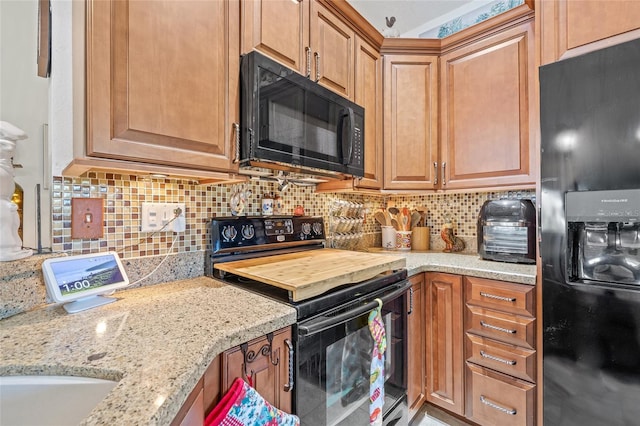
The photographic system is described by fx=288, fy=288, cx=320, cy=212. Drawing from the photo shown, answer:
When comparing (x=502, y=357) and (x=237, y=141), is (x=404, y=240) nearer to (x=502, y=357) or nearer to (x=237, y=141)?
(x=502, y=357)

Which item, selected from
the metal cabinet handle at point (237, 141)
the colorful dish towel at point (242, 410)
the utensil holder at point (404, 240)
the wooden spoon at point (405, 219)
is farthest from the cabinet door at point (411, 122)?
the colorful dish towel at point (242, 410)

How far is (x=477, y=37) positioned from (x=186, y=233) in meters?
1.97

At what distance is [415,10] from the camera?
2119 mm

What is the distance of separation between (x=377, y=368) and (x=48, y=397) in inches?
39.7

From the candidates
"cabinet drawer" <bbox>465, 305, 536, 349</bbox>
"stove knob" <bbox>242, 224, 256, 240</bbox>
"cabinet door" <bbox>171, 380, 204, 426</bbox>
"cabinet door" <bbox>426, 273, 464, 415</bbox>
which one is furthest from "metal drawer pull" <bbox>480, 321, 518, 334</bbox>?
"cabinet door" <bbox>171, 380, 204, 426</bbox>

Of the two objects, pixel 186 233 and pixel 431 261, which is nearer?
pixel 186 233

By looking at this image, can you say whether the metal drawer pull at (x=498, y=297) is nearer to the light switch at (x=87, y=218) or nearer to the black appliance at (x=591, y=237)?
the black appliance at (x=591, y=237)

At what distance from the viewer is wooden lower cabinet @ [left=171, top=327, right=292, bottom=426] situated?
Result: 662mm

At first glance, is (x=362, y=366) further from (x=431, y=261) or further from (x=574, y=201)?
(x=574, y=201)

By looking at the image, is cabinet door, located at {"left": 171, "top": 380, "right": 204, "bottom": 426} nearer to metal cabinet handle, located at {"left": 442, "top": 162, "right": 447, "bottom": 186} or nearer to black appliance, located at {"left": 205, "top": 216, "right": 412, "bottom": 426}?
black appliance, located at {"left": 205, "top": 216, "right": 412, "bottom": 426}

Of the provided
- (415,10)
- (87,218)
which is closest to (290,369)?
(87,218)

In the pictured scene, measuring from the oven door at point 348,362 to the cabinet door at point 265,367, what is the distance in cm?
4

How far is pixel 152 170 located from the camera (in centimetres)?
91

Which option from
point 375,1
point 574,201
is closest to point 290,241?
point 574,201
